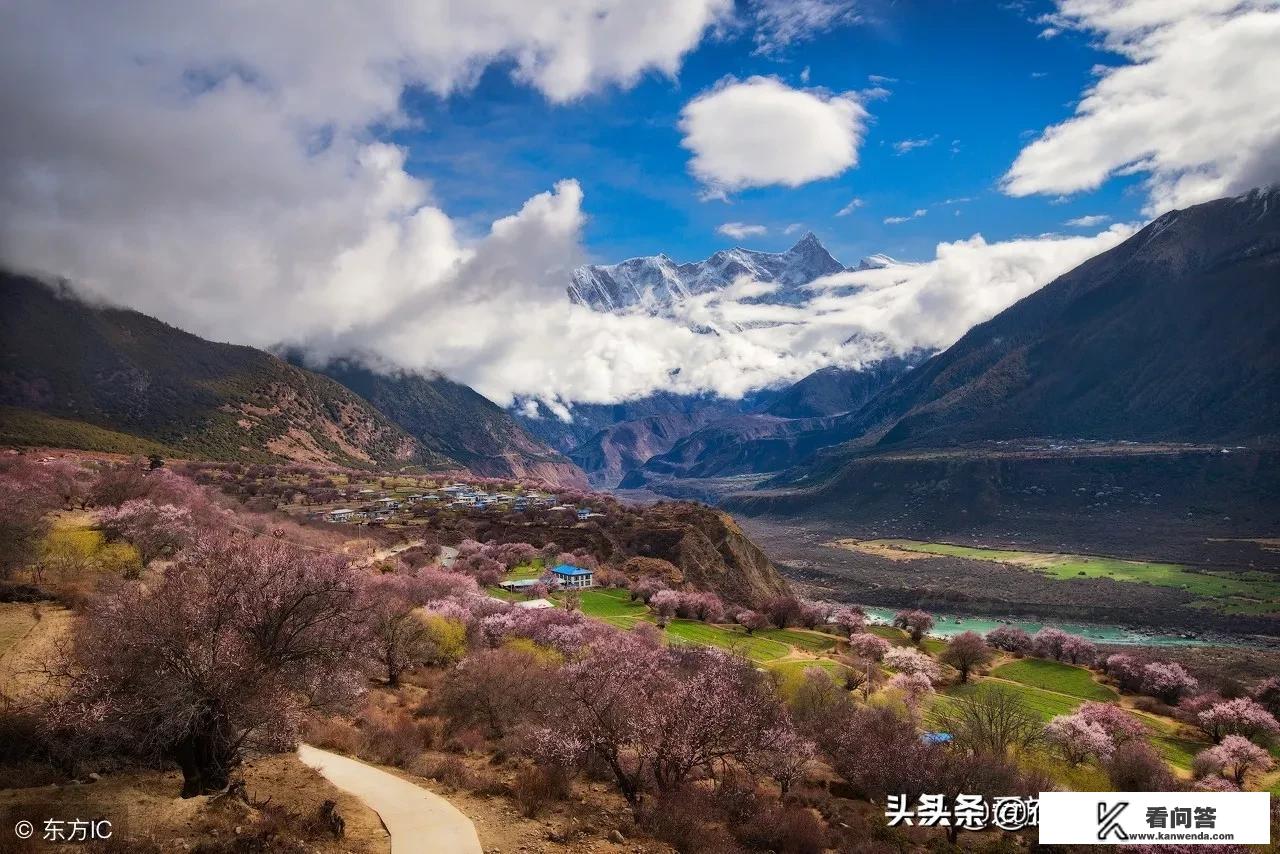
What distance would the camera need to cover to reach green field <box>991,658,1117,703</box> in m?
65.4

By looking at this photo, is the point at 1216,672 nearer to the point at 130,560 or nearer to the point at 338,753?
the point at 338,753

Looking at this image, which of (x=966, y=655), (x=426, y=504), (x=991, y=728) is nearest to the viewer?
(x=991, y=728)

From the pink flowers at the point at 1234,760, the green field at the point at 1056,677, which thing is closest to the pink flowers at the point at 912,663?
the green field at the point at 1056,677

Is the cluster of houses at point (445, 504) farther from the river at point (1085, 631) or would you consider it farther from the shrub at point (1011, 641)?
the shrub at point (1011, 641)

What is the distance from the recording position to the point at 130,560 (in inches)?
1693

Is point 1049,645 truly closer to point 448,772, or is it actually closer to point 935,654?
point 935,654

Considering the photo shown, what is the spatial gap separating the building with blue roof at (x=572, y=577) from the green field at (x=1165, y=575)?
10833cm

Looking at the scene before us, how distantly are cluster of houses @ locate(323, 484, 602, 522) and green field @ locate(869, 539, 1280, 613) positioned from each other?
10985 centimetres

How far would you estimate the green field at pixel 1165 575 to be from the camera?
114m

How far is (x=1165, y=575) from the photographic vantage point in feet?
454

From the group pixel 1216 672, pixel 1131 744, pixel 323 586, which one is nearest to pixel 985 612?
pixel 1216 672

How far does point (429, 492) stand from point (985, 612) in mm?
135680

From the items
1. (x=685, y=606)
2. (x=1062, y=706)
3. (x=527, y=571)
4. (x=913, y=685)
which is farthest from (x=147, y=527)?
(x=1062, y=706)

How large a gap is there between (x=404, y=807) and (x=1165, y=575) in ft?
556
